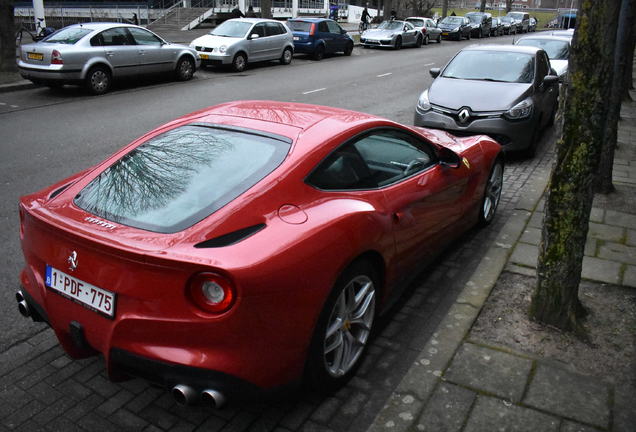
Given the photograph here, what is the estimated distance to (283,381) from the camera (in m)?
2.93

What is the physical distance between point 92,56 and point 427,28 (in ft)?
84.7

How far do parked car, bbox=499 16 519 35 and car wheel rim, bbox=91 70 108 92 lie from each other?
43.5 metres

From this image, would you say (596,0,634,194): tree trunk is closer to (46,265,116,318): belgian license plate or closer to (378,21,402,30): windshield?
(46,265,116,318): belgian license plate

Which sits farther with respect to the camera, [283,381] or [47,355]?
[47,355]

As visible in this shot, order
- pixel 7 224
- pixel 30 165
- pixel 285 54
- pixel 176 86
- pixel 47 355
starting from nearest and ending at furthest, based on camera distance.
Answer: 1. pixel 47 355
2. pixel 7 224
3. pixel 30 165
4. pixel 176 86
5. pixel 285 54

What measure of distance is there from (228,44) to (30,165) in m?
11.5

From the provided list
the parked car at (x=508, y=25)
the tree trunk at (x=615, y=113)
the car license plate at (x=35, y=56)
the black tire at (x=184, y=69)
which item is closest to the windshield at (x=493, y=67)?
the tree trunk at (x=615, y=113)

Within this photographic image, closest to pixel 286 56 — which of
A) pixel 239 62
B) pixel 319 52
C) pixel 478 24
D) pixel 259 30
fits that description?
pixel 259 30

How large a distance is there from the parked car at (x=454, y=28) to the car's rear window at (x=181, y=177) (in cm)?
3877

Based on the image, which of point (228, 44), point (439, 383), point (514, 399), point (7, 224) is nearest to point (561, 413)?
point (514, 399)

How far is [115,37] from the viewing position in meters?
14.2

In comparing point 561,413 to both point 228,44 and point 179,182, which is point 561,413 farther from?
point 228,44

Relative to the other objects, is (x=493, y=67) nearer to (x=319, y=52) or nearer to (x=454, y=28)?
(x=319, y=52)

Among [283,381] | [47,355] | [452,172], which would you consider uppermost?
[452,172]
